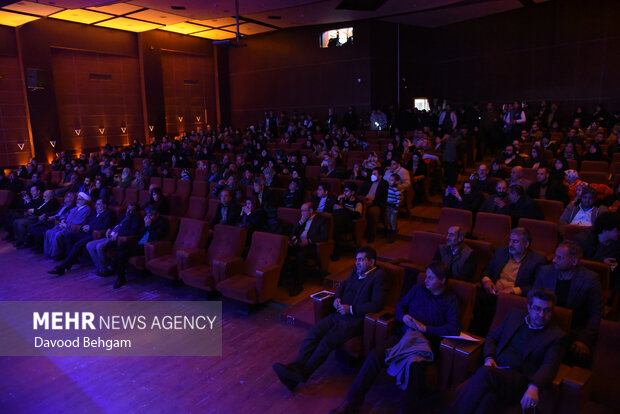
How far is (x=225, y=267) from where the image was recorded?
459 centimetres

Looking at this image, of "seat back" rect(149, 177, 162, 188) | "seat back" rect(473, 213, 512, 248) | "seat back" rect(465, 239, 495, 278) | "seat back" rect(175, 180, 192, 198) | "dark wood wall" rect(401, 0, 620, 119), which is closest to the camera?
"seat back" rect(465, 239, 495, 278)

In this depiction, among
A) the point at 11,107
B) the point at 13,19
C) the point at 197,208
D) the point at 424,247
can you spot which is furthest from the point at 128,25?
the point at 424,247

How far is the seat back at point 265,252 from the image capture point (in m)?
4.64

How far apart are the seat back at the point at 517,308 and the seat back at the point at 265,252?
2188 millimetres

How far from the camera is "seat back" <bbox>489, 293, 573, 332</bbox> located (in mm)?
2805

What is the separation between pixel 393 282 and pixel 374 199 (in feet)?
8.43

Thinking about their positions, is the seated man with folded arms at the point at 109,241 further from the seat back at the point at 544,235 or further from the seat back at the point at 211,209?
the seat back at the point at 544,235

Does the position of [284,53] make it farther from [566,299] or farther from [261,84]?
[566,299]

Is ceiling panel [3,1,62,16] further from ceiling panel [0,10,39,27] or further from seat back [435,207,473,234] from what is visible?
seat back [435,207,473,234]

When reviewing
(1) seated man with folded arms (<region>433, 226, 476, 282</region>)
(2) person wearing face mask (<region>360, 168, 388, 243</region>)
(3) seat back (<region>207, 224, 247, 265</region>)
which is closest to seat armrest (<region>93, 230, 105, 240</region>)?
(3) seat back (<region>207, 224, 247, 265</region>)

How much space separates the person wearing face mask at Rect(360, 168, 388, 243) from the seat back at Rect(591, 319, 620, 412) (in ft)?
11.2

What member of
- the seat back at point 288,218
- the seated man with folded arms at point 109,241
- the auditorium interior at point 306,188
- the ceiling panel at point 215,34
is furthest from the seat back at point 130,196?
the ceiling panel at point 215,34

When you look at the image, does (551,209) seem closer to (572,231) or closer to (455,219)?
(572,231)

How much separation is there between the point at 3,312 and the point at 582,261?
544cm
